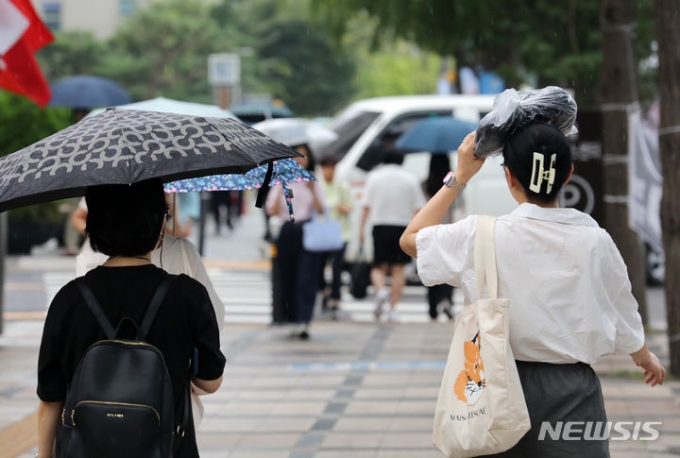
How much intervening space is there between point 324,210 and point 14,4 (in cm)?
366

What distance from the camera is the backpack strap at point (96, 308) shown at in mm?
3152

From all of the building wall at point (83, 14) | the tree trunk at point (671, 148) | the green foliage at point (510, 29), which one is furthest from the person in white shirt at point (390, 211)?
the building wall at point (83, 14)

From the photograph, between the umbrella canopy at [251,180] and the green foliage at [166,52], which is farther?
the green foliage at [166,52]

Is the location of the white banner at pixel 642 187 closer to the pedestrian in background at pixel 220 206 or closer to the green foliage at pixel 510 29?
the green foliage at pixel 510 29

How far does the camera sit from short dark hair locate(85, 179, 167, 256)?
129 inches

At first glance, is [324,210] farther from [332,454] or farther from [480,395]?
[480,395]

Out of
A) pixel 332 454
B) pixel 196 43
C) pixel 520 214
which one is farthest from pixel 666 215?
pixel 196 43

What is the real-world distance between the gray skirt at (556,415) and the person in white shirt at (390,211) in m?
8.04

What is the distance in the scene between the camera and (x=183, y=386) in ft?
10.8

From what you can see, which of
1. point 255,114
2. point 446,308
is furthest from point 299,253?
point 255,114

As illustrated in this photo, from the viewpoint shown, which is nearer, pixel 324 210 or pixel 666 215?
pixel 666 215

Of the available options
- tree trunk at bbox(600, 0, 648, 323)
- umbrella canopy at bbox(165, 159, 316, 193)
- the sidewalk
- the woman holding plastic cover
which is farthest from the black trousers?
the woman holding plastic cover

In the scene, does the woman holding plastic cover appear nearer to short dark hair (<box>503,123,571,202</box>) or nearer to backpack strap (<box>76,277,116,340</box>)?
backpack strap (<box>76,277,116,340</box>)

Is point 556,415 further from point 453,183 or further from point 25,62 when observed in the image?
point 25,62
